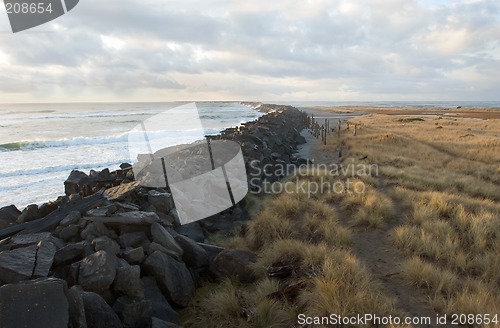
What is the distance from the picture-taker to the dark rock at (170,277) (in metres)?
6.05

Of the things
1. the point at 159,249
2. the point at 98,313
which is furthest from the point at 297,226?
the point at 98,313

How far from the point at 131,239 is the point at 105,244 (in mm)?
655

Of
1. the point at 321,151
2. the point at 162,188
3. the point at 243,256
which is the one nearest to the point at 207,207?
the point at 162,188

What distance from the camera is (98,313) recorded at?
458 cm

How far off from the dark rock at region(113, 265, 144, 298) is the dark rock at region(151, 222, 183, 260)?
1387 millimetres

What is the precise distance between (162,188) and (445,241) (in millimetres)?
7857

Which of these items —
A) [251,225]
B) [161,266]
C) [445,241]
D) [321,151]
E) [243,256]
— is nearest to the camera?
[161,266]

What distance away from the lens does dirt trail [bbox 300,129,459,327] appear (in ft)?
18.1

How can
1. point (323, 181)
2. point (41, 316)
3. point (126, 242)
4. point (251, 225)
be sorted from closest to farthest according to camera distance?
point (41, 316) < point (126, 242) < point (251, 225) < point (323, 181)

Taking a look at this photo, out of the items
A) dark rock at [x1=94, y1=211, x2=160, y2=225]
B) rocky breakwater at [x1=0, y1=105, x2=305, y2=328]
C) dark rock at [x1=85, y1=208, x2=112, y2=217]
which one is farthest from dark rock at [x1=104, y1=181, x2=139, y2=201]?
dark rock at [x1=94, y1=211, x2=160, y2=225]

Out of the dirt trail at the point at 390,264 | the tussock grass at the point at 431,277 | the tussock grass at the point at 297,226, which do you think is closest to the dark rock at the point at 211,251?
the tussock grass at the point at 297,226

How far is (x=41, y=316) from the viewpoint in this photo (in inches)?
156

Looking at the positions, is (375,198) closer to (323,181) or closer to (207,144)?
(323,181)

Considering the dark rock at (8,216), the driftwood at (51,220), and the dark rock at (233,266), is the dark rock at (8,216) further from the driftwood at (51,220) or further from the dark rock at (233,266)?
the dark rock at (233,266)
